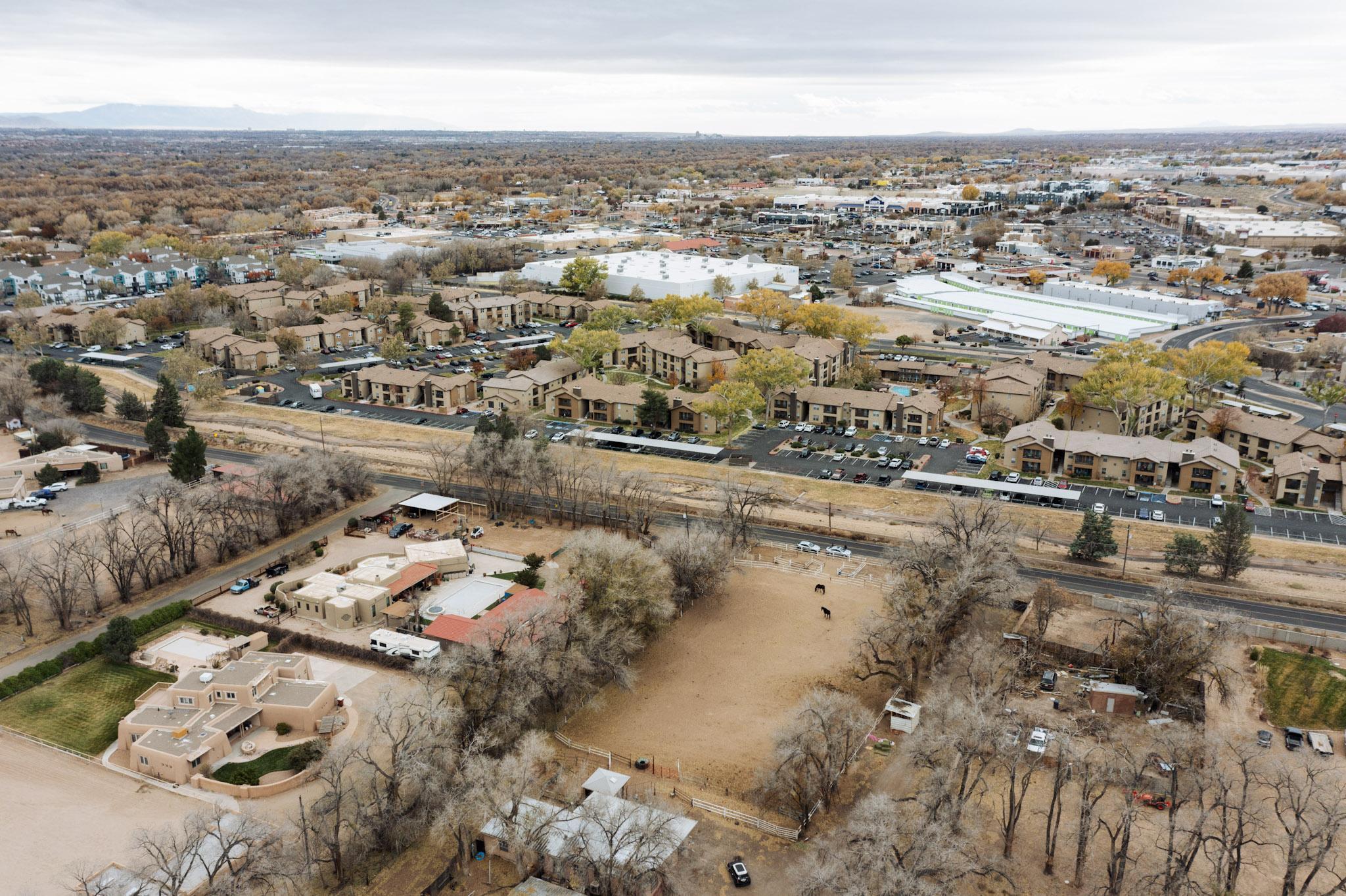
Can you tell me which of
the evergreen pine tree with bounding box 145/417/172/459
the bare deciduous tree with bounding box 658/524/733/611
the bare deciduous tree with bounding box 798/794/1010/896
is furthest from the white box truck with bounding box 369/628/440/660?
the evergreen pine tree with bounding box 145/417/172/459

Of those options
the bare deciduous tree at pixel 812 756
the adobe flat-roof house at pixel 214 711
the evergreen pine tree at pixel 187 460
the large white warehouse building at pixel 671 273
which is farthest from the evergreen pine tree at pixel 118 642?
the large white warehouse building at pixel 671 273

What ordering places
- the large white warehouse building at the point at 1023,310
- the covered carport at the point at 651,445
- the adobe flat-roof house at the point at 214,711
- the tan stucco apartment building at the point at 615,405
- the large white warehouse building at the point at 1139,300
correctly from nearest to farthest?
the adobe flat-roof house at the point at 214,711
the covered carport at the point at 651,445
the tan stucco apartment building at the point at 615,405
the large white warehouse building at the point at 1023,310
the large white warehouse building at the point at 1139,300

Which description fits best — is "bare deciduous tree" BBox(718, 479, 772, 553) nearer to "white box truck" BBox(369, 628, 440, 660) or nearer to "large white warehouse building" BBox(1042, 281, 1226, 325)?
Result: "white box truck" BBox(369, 628, 440, 660)

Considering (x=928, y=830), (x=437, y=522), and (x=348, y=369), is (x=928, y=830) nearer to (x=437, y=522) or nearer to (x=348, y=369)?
(x=437, y=522)

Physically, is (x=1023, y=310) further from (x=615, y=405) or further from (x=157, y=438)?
(x=157, y=438)

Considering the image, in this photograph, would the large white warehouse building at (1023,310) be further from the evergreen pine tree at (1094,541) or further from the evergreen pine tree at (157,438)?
the evergreen pine tree at (157,438)

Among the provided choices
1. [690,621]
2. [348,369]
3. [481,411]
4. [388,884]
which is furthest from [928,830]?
[348,369]
